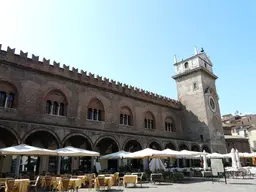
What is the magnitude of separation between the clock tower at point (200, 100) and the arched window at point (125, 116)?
1067 centimetres

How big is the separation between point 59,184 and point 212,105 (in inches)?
1038

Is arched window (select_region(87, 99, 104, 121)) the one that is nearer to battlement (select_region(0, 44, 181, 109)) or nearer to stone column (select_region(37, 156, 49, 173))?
battlement (select_region(0, 44, 181, 109))

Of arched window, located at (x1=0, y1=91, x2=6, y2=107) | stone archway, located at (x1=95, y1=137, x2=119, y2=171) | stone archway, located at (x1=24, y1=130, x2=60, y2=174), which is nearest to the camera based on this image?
arched window, located at (x1=0, y1=91, x2=6, y2=107)

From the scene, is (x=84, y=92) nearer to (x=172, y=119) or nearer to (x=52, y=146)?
(x=52, y=146)

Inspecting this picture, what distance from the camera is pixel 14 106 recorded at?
573 inches

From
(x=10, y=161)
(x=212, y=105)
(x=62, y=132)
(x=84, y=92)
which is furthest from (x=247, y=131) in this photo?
(x=10, y=161)

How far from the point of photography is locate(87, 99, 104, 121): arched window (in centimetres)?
1903

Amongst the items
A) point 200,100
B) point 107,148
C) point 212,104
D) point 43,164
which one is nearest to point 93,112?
point 107,148

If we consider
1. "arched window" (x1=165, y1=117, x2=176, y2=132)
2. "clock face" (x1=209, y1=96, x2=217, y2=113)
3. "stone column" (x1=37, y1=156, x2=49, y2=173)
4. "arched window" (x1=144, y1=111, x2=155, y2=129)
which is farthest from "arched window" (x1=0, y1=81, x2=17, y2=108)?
"clock face" (x1=209, y1=96, x2=217, y2=113)

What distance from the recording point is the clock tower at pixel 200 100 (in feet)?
92.7

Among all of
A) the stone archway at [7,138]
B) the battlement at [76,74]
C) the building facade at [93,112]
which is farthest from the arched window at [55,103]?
the stone archway at [7,138]

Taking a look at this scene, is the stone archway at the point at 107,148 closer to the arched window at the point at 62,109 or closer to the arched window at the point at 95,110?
the arched window at the point at 95,110

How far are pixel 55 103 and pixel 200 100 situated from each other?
19734 mm

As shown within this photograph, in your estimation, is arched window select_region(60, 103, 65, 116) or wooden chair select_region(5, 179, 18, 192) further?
arched window select_region(60, 103, 65, 116)
